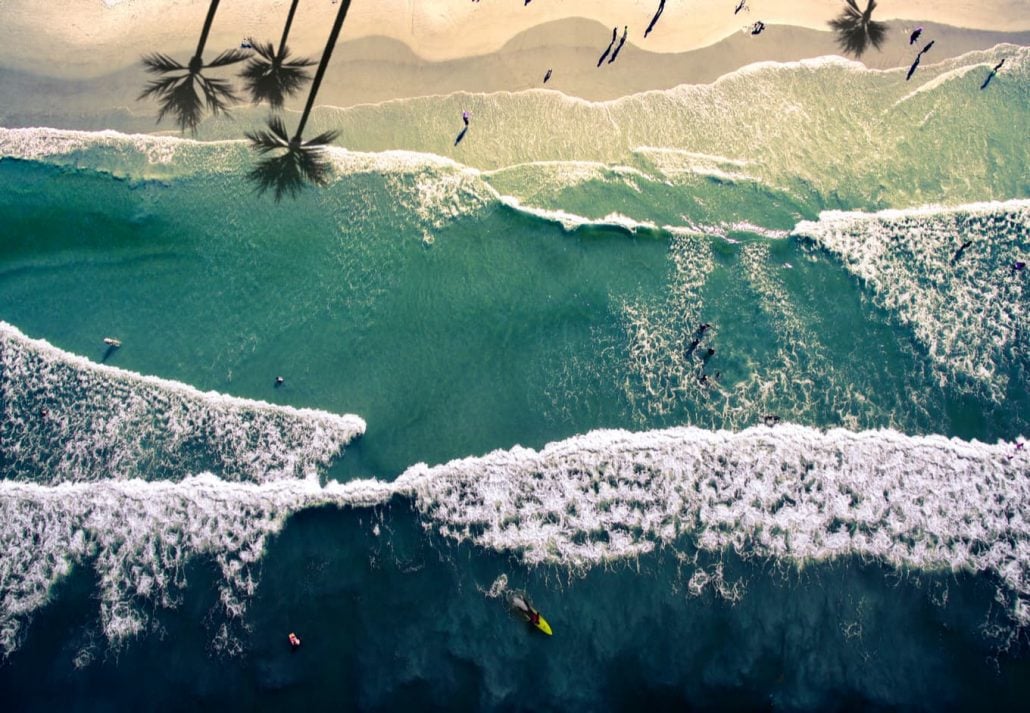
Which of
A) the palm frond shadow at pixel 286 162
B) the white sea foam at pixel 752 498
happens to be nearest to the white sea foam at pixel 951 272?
the white sea foam at pixel 752 498

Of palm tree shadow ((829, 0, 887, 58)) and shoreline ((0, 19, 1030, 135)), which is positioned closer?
shoreline ((0, 19, 1030, 135))

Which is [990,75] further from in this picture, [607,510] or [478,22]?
[607,510]

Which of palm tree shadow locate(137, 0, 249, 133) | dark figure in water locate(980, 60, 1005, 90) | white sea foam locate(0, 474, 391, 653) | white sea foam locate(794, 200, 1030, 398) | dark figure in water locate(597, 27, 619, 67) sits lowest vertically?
white sea foam locate(0, 474, 391, 653)

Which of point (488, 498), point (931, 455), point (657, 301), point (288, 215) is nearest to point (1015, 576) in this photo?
point (931, 455)

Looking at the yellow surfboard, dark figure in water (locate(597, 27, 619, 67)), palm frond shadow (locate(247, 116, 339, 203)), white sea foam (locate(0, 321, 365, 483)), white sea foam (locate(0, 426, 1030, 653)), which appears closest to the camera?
the yellow surfboard

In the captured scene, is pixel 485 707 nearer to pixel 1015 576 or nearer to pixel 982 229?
pixel 1015 576

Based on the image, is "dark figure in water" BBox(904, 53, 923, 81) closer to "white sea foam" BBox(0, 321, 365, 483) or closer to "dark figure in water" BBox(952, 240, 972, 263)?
"dark figure in water" BBox(952, 240, 972, 263)

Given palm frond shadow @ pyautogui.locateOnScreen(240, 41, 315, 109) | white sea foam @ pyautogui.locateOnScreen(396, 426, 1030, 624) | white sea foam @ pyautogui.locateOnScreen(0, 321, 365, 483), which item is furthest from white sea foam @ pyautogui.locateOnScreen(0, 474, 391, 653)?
palm frond shadow @ pyautogui.locateOnScreen(240, 41, 315, 109)
